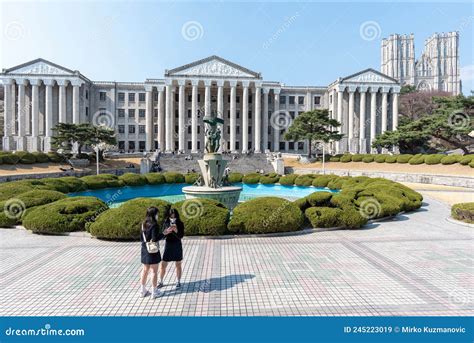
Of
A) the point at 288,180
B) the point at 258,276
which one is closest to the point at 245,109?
the point at 288,180

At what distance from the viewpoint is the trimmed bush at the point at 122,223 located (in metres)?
11.1

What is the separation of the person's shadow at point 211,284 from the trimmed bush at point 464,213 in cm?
1176

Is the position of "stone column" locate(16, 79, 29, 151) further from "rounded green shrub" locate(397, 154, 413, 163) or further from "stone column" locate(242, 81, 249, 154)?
"rounded green shrub" locate(397, 154, 413, 163)

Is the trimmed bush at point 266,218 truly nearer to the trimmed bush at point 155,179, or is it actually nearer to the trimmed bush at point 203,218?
the trimmed bush at point 203,218

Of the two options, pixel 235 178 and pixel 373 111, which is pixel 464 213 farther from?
pixel 373 111

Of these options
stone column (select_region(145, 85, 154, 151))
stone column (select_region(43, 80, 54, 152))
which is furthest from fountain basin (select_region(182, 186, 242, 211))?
stone column (select_region(43, 80, 54, 152))

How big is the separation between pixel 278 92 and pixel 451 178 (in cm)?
4738

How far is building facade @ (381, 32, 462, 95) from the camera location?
11900 centimetres

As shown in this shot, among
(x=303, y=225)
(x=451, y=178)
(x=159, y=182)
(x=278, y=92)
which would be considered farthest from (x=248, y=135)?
(x=303, y=225)

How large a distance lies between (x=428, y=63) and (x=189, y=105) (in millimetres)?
107059

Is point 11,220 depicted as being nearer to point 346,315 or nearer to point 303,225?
point 303,225

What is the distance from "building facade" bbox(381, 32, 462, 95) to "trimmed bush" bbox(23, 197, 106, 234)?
134705 mm

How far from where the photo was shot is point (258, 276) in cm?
786

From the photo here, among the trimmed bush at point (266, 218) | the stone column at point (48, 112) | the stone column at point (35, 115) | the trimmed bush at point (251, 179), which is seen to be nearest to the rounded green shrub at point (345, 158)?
the trimmed bush at point (251, 179)
